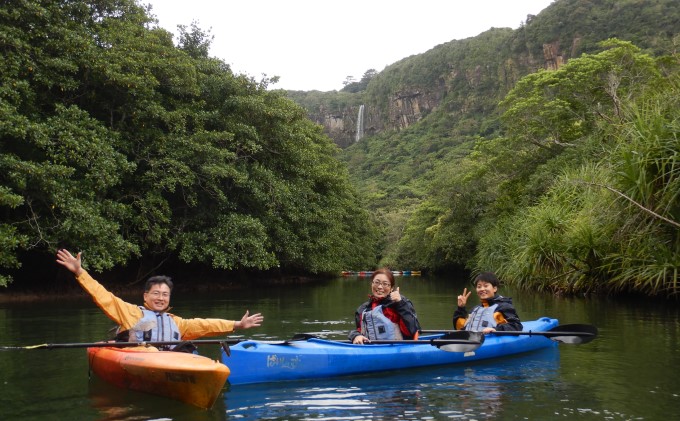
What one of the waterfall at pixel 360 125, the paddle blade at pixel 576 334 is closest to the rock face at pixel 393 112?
the waterfall at pixel 360 125

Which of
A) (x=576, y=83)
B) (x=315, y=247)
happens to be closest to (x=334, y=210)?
(x=315, y=247)

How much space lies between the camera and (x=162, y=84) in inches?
657

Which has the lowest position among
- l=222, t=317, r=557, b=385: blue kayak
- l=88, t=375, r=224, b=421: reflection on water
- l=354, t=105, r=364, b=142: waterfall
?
l=88, t=375, r=224, b=421: reflection on water

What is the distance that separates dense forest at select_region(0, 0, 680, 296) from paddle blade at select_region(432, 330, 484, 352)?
4872 millimetres

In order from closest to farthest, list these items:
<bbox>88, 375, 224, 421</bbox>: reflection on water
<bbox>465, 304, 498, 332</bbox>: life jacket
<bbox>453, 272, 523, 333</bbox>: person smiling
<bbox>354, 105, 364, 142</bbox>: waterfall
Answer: <bbox>88, 375, 224, 421</bbox>: reflection on water < <bbox>453, 272, 523, 333</bbox>: person smiling < <bbox>465, 304, 498, 332</bbox>: life jacket < <bbox>354, 105, 364, 142</bbox>: waterfall

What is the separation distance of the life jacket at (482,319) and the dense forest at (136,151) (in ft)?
27.7

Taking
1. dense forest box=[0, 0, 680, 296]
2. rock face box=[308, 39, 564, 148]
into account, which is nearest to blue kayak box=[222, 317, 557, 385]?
dense forest box=[0, 0, 680, 296]

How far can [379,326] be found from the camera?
6.40 metres

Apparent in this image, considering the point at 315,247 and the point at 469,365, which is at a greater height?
the point at 315,247

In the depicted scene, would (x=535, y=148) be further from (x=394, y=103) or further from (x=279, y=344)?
(x=394, y=103)

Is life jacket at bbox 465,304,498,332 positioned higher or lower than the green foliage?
lower

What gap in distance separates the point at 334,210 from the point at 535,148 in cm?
764

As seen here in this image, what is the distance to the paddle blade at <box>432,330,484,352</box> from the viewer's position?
5.98m

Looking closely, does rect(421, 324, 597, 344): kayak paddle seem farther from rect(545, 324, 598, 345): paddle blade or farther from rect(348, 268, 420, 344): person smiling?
Answer: rect(348, 268, 420, 344): person smiling
